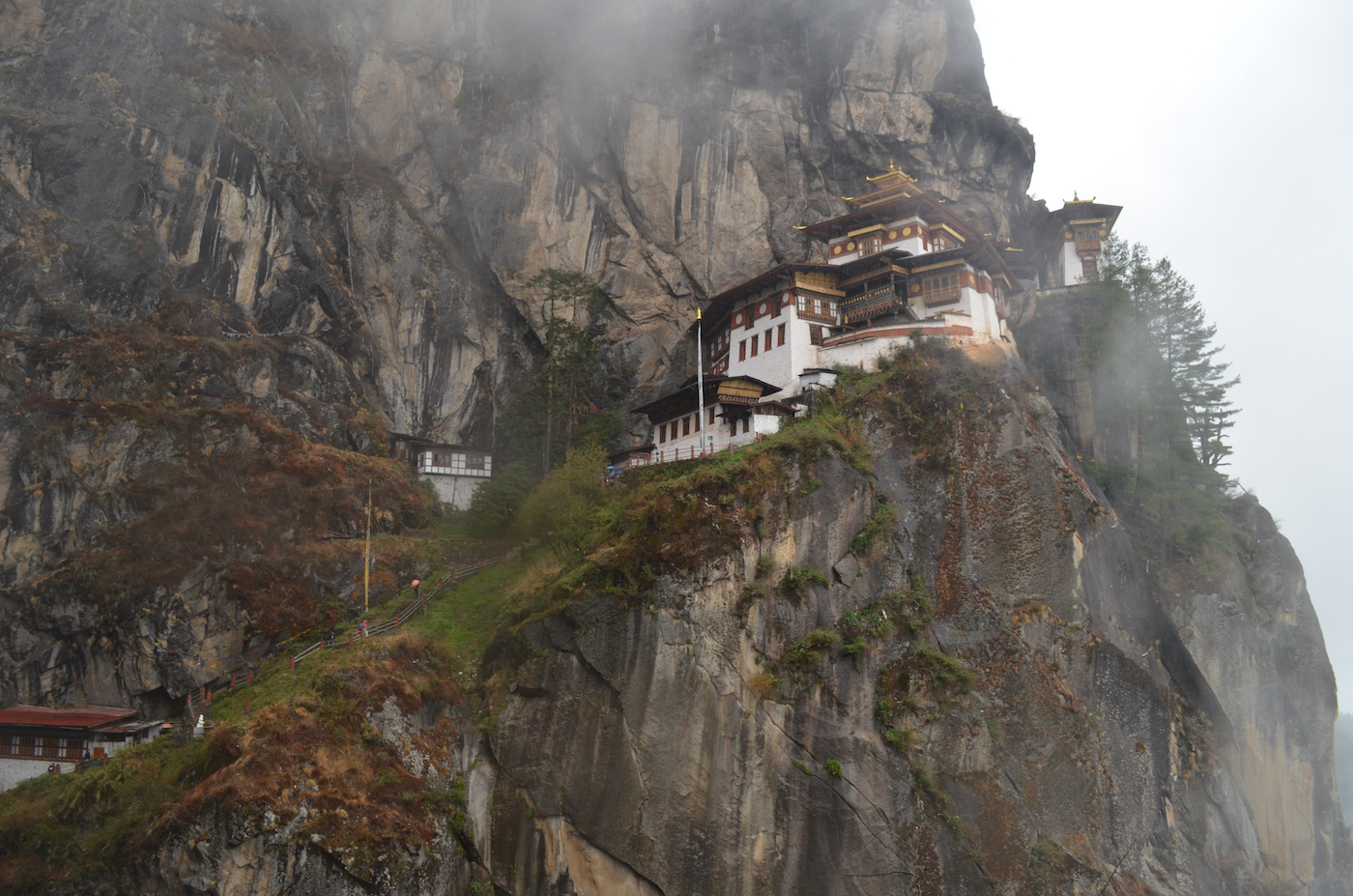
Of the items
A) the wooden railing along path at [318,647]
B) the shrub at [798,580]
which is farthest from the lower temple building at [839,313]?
the wooden railing along path at [318,647]

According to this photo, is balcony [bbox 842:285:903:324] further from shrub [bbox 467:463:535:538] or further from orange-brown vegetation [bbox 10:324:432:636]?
orange-brown vegetation [bbox 10:324:432:636]

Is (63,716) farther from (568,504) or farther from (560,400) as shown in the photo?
(560,400)

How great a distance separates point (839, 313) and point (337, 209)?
2895cm

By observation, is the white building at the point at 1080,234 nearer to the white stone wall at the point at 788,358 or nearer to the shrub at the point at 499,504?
the white stone wall at the point at 788,358

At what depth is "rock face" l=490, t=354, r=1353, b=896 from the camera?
2791 cm

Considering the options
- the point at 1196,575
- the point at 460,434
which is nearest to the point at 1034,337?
→ the point at 1196,575

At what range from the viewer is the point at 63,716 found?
29859 millimetres

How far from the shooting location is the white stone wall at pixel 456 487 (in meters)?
45.1

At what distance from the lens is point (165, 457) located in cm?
3622

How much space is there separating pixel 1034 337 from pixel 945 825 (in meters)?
29.2

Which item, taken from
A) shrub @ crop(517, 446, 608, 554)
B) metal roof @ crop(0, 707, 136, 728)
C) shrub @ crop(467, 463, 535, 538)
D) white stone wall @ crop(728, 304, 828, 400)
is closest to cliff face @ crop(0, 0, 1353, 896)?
metal roof @ crop(0, 707, 136, 728)

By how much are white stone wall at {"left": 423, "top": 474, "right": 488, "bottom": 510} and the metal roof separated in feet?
56.1

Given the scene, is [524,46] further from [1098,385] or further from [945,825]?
[945,825]

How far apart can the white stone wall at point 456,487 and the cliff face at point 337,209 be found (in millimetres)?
3805
